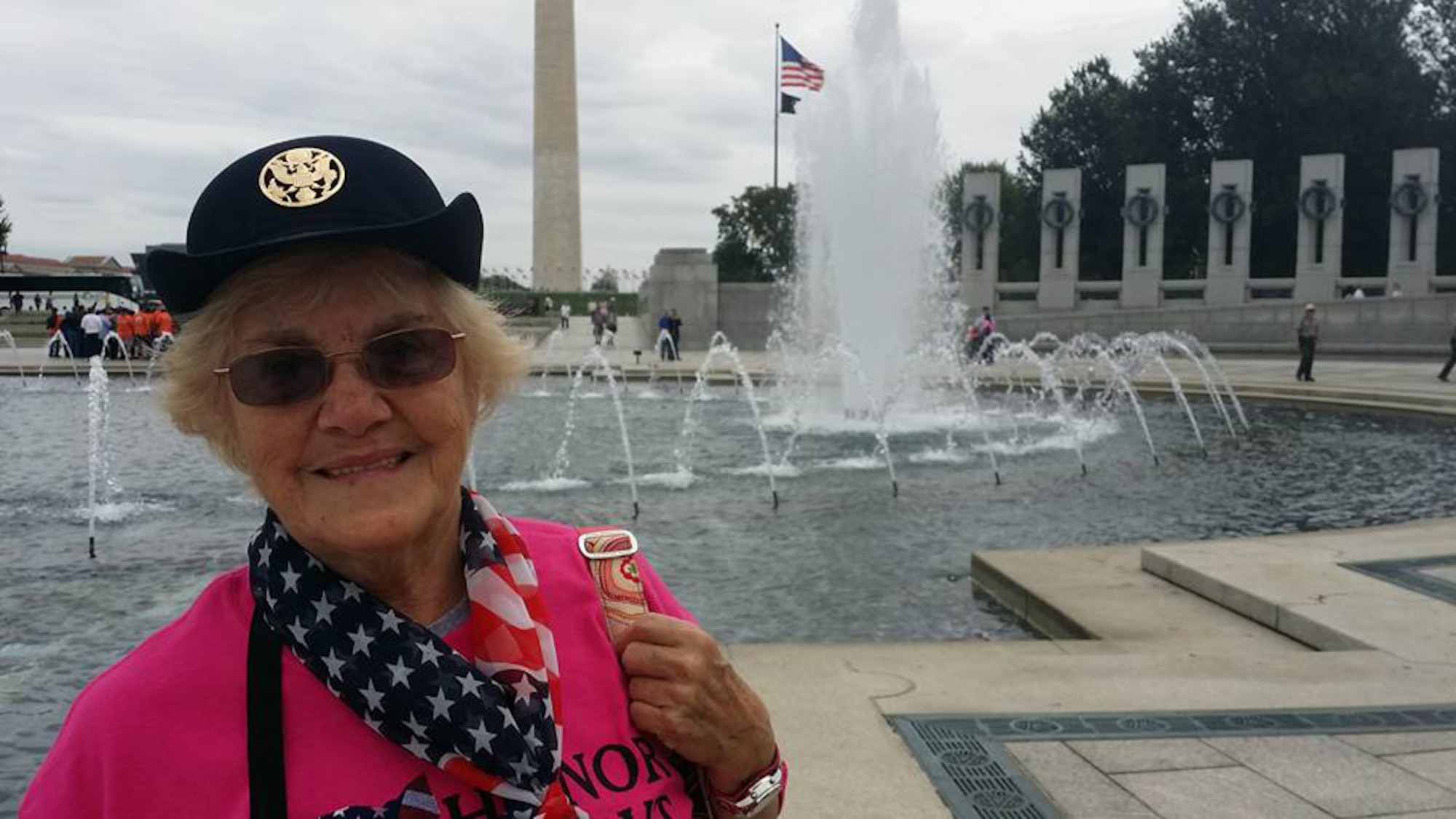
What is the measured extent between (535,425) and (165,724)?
14.8m

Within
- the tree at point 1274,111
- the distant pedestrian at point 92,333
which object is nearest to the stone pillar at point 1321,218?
the tree at point 1274,111

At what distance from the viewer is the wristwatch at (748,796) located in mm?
1666

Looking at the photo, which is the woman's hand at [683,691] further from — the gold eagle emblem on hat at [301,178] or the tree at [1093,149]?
the tree at [1093,149]

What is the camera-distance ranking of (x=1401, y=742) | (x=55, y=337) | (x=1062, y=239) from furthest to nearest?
(x=1062, y=239) → (x=55, y=337) → (x=1401, y=742)

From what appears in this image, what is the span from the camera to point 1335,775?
360cm

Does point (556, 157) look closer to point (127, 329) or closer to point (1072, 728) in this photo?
point (127, 329)

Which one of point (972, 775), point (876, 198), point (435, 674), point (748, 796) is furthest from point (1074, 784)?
point (876, 198)

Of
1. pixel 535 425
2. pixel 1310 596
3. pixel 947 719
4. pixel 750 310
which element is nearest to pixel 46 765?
pixel 947 719

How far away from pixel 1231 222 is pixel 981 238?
7.98m

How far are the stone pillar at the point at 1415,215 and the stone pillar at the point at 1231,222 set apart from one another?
4316mm

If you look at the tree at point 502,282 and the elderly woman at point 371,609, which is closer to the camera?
the elderly woman at point 371,609

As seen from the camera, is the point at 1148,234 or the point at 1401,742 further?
the point at 1148,234

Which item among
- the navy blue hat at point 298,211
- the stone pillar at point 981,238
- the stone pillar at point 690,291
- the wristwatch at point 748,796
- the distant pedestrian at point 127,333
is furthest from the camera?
the stone pillar at point 981,238

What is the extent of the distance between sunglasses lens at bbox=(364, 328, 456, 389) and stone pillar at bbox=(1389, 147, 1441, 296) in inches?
1540
